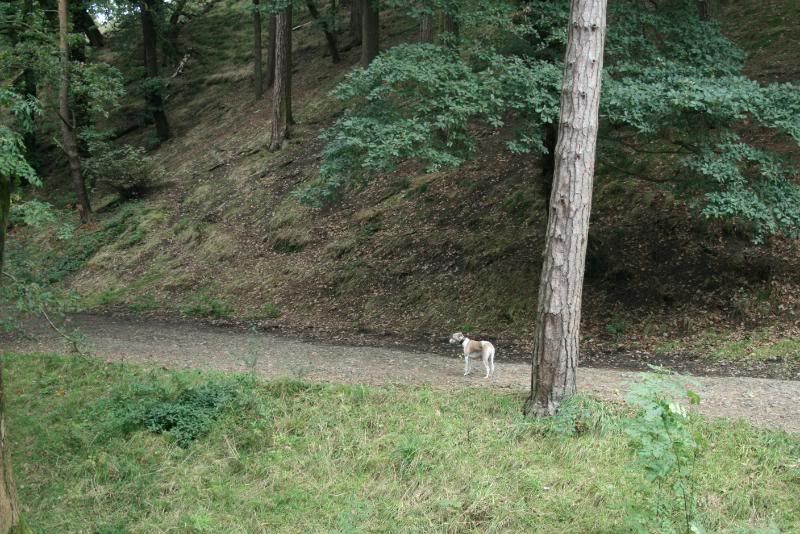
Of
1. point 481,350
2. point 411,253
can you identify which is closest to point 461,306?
point 411,253

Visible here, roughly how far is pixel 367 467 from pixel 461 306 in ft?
20.8

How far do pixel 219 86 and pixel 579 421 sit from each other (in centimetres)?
2674

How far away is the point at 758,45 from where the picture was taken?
1700 centimetres

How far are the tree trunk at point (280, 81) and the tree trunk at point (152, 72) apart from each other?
7.20 m

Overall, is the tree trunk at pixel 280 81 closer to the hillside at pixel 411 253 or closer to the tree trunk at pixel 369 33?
the hillside at pixel 411 253

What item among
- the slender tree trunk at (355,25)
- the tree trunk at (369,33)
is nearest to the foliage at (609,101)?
the tree trunk at (369,33)

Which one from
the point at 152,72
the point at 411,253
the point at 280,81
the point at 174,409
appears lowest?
the point at 174,409

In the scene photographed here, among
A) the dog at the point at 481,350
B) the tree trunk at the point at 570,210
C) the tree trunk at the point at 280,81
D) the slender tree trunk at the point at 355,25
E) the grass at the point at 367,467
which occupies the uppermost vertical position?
the slender tree trunk at the point at 355,25

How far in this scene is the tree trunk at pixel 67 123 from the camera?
19.5 metres

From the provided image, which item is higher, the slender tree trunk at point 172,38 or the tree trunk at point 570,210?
the slender tree trunk at point 172,38

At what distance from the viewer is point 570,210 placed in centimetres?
740

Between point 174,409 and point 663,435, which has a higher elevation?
→ point 663,435

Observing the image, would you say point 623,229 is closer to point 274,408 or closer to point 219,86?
point 274,408

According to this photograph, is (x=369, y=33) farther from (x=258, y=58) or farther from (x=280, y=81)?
(x=258, y=58)
